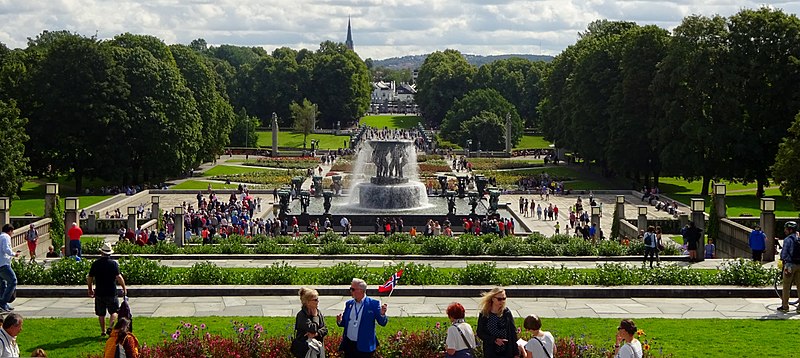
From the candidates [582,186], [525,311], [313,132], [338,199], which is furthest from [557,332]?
[313,132]

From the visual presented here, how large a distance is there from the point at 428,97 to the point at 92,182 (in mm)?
83062

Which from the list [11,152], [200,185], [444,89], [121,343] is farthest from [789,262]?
[444,89]

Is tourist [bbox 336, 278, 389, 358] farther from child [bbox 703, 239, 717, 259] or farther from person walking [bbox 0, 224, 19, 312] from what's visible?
child [bbox 703, 239, 717, 259]

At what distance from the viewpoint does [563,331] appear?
1620 cm

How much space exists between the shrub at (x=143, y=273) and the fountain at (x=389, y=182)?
30371mm

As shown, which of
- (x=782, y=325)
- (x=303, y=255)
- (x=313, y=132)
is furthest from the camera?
(x=313, y=132)

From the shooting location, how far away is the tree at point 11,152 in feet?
165

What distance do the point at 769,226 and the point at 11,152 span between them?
37.5m

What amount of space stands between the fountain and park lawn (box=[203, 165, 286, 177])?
26.4 meters

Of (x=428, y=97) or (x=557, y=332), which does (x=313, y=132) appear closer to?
(x=428, y=97)

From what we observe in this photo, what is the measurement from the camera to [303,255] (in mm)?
28422

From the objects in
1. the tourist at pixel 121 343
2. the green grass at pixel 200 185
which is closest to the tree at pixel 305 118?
the green grass at pixel 200 185

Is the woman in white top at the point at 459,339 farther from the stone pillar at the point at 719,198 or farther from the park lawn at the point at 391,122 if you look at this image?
the park lawn at the point at 391,122

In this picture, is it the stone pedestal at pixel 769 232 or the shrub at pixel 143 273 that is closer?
the shrub at pixel 143 273
